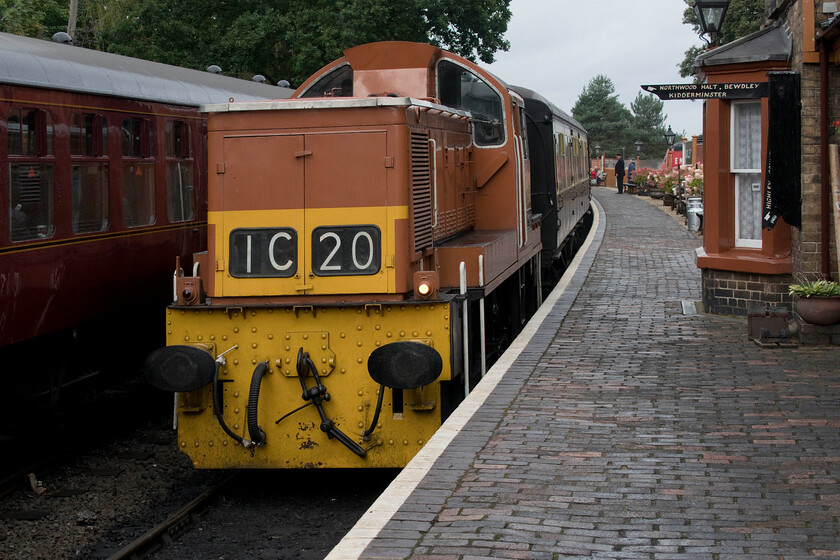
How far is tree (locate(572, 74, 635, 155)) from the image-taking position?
361 ft

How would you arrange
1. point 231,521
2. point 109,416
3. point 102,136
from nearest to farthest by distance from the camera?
point 231,521, point 102,136, point 109,416

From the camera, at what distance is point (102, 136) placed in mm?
10062

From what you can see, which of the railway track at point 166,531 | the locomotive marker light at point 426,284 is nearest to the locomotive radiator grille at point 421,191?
the locomotive marker light at point 426,284

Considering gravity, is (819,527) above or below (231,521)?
above

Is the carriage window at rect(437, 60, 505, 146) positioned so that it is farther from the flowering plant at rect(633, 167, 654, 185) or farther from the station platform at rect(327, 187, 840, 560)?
the flowering plant at rect(633, 167, 654, 185)

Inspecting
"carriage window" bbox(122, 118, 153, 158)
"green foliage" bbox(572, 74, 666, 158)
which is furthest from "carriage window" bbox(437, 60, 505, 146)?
"green foliage" bbox(572, 74, 666, 158)

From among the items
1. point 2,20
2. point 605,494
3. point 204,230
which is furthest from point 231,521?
point 2,20

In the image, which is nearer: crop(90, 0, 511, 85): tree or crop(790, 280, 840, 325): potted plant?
crop(790, 280, 840, 325): potted plant

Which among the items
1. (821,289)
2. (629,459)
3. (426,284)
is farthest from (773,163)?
(629,459)

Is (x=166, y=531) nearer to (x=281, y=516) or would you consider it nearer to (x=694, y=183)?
(x=281, y=516)

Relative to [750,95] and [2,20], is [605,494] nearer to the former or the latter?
[750,95]

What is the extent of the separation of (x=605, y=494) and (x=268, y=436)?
298cm

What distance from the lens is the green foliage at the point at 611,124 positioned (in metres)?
110

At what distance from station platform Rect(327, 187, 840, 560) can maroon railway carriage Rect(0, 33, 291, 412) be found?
387cm
